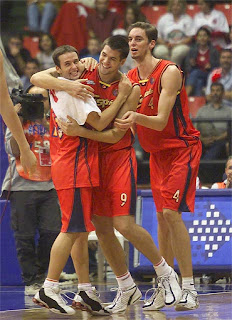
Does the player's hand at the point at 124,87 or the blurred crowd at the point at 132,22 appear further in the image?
the blurred crowd at the point at 132,22

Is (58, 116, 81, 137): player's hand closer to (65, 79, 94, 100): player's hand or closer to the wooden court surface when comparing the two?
(65, 79, 94, 100): player's hand

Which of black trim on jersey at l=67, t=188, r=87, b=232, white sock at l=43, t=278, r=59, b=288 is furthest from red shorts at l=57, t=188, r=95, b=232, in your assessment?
white sock at l=43, t=278, r=59, b=288

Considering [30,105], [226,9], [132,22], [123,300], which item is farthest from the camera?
[226,9]

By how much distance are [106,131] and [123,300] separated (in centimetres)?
137

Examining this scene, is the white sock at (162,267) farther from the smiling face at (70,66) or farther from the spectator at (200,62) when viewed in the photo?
the spectator at (200,62)

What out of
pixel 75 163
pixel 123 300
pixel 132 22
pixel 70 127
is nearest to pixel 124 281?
pixel 123 300

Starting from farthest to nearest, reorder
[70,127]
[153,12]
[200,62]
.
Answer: [153,12] < [200,62] < [70,127]

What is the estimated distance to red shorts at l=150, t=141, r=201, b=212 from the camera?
5.96 m

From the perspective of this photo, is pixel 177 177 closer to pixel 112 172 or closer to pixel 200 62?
pixel 112 172

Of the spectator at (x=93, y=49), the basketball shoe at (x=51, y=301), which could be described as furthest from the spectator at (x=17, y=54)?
the basketball shoe at (x=51, y=301)

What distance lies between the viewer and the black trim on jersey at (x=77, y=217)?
5.51 m

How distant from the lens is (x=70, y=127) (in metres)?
5.52

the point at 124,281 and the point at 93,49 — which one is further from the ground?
the point at 93,49

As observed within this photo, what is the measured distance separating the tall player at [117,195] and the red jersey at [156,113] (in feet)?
0.89
